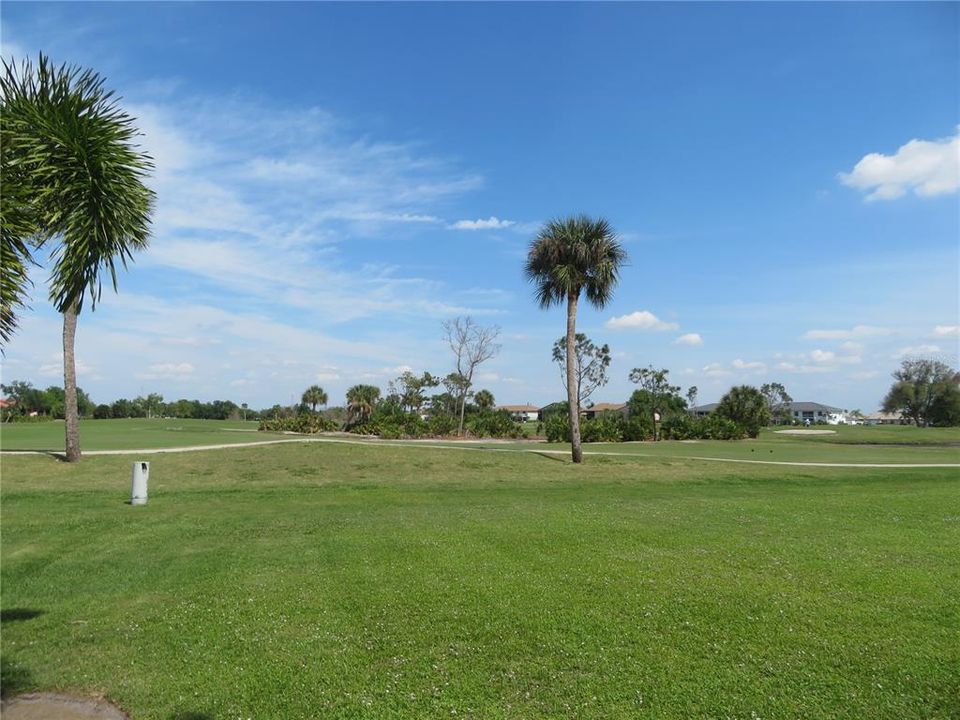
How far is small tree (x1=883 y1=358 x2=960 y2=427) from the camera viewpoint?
87.1 meters

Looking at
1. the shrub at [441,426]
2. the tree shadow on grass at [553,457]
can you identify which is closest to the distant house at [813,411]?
the shrub at [441,426]

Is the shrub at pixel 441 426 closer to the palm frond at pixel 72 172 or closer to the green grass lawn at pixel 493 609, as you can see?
the green grass lawn at pixel 493 609

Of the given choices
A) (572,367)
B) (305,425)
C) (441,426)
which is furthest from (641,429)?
(305,425)

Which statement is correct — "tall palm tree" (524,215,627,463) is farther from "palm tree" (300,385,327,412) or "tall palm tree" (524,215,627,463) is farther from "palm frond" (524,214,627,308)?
"palm tree" (300,385,327,412)

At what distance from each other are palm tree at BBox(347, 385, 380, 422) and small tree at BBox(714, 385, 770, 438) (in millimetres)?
33870

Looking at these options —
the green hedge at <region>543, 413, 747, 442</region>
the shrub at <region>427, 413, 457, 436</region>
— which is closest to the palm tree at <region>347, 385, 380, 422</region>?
the shrub at <region>427, 413, 457, 436</region>

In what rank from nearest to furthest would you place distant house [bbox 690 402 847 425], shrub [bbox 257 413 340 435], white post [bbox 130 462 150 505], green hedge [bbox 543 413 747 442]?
white post [bbox 130 462 150 505] → green hedge [bbox 543 413 747 442] → shrub [bbox 257 413 340 435] → distant house [bbox 690 402 847 425]

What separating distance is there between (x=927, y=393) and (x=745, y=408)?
175 ft

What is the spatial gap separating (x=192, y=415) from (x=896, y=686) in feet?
422

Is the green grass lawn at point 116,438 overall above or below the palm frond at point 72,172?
below

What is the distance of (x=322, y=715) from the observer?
455cm

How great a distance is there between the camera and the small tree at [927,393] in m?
87.1

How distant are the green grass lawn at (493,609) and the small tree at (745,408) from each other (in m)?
45.8

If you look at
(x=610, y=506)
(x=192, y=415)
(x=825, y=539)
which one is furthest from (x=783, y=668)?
(x=192, y=415)
